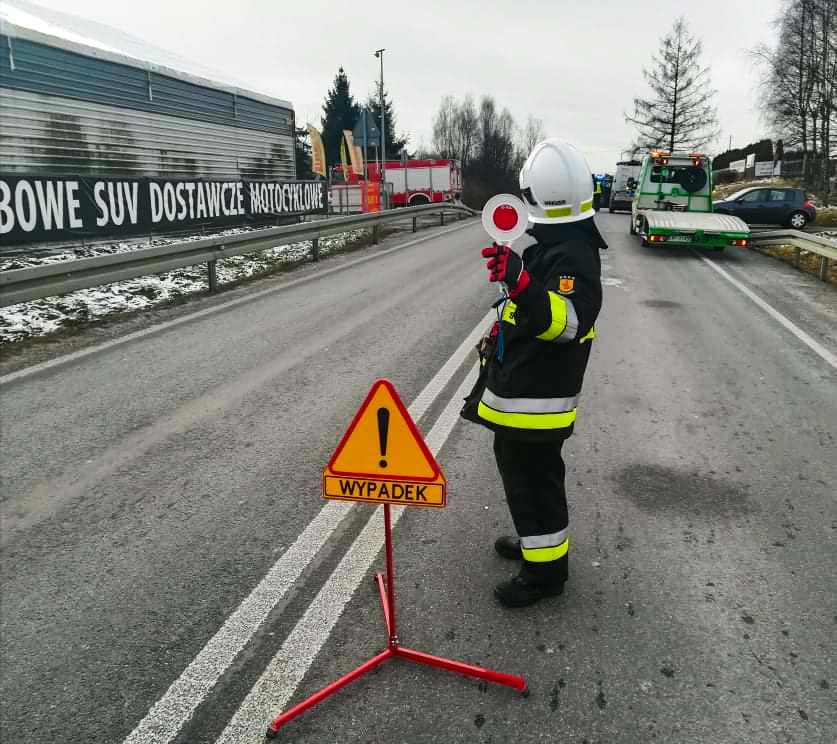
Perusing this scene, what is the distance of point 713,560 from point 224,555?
2469mm

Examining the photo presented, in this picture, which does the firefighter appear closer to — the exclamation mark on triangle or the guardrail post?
the exclamation mark on triangle

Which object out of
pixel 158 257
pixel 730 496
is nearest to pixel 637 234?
pixel 158 257

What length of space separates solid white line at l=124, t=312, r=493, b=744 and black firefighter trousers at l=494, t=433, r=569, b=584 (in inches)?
43.9

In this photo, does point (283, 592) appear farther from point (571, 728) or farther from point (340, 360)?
point (340, 360)

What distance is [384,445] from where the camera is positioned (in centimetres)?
284

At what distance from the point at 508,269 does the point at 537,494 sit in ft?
3.67

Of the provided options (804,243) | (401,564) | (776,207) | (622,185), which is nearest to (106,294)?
(401,564)

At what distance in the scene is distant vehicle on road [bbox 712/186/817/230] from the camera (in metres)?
23.5

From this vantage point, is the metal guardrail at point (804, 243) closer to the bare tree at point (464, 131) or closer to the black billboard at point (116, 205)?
the black billboard at point (116, 205)

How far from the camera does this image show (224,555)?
3.62m

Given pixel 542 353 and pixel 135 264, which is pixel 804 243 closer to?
pixel 135 264

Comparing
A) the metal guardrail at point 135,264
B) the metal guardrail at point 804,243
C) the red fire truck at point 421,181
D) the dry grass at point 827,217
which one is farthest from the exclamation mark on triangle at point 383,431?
the red fire truck at point 421,181

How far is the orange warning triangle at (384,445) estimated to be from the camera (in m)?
2.79

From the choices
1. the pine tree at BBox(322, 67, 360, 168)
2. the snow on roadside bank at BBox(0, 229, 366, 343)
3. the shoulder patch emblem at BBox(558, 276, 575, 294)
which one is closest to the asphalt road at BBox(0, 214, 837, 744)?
the shoulder patch emblem at BBox(558, 276, 575, 294)
